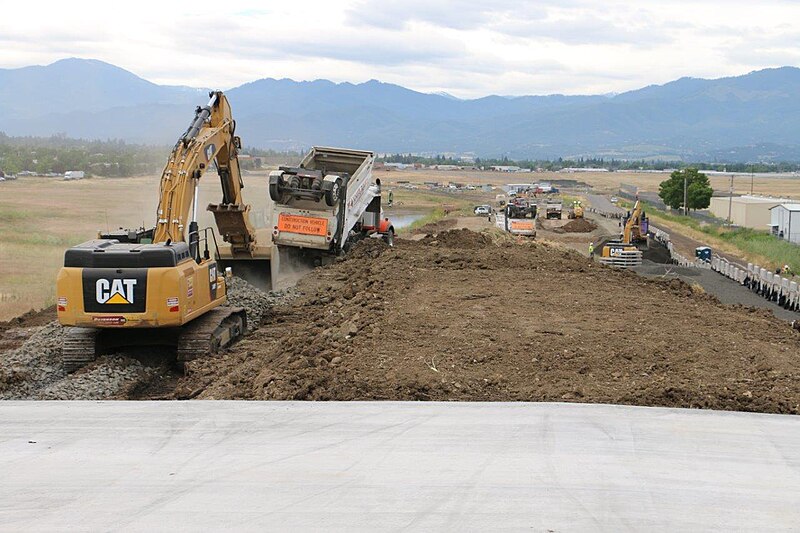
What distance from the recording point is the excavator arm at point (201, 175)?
14.5 m

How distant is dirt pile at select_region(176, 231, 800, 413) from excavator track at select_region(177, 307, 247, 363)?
0.28m

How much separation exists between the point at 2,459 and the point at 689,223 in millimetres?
76275

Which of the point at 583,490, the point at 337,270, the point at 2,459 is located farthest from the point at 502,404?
the point at 337,270

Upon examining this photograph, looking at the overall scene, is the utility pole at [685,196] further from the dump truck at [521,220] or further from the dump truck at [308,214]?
the dump truck at [308,214]

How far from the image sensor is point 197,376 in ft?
41.9

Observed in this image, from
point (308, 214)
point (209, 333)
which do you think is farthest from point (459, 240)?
point (209, 333)

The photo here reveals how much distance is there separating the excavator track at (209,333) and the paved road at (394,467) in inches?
154

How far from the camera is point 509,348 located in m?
11.6

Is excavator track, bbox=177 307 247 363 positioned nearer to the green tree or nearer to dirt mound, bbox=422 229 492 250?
dirt mound, bbox=422 229 492 250

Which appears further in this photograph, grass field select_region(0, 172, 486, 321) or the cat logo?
grass field select_region(0, 172, 486, 321)

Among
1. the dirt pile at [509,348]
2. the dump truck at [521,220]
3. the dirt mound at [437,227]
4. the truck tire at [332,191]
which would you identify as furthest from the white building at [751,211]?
the dirt pile at [509,348]

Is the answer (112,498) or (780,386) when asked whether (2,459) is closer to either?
(112,498)

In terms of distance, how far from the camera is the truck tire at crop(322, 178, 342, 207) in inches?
845

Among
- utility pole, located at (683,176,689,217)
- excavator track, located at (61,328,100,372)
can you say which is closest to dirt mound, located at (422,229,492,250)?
excavator track, located at (61,328,100,372)
